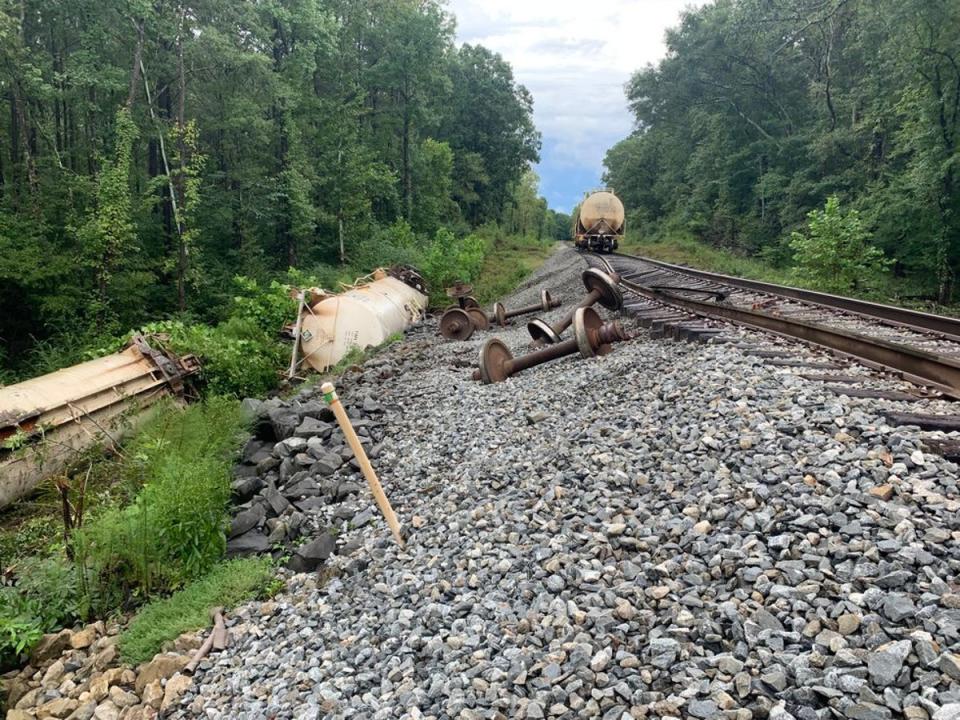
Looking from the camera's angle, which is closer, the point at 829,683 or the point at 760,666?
the point at 829,683

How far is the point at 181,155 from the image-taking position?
57.2 ft

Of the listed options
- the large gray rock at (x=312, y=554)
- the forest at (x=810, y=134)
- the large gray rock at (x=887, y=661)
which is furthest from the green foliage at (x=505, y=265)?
the large gray rock at (x=887, y=661)

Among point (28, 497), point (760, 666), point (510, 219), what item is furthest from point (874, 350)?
point (510, 219)

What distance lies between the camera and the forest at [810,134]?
17.7 metres

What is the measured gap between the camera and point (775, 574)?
2.75 meters

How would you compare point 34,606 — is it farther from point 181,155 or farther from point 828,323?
point 181,155

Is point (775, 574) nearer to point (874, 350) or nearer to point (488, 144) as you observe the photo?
point (874, 350)

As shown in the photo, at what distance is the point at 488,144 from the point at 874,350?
166 ft

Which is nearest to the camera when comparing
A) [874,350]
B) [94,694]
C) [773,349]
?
[94,694]

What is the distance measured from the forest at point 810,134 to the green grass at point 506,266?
10373mm

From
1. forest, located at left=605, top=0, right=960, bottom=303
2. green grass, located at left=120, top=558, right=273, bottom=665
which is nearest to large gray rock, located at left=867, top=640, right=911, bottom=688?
green grass, located at left=120, top=558, right=273, bottom=665

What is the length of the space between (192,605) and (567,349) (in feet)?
18.1

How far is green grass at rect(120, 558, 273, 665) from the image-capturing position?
4.09m

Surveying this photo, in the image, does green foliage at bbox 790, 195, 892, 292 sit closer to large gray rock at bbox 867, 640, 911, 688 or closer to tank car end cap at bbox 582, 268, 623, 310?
tank car end cap at bbox 582, 268, 623, 310
